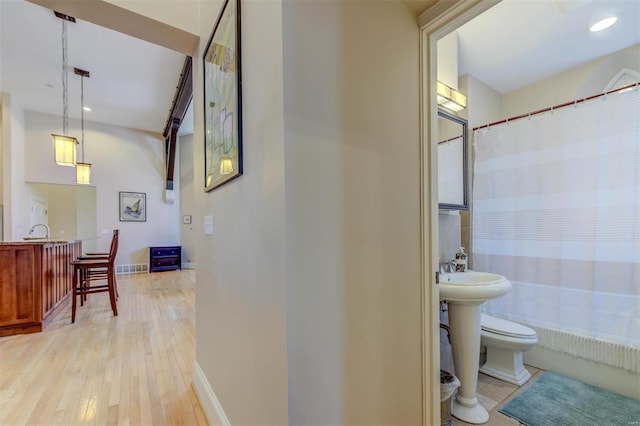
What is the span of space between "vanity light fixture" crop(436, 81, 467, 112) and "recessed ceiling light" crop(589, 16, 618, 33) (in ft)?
3.47

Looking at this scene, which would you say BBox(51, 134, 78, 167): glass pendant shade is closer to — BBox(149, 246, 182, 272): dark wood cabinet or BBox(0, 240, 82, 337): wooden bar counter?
BBox(0, 240, 82, 337): wooden bar counter

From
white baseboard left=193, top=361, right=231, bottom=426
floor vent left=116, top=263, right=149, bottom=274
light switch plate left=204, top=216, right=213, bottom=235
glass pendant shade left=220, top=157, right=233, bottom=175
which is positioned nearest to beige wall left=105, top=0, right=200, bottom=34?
glass pendant shade left=220, top=157, right=233, bottom=175

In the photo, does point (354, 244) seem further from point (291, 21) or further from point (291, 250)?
point (291, 21)

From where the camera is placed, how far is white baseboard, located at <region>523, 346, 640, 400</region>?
1845mm

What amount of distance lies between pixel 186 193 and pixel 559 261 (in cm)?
739

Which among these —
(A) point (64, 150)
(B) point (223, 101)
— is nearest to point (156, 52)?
(A) point (64, 150)

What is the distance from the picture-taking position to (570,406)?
1.75 m

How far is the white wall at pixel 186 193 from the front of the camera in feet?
23.3

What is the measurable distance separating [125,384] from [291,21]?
7.96 feet

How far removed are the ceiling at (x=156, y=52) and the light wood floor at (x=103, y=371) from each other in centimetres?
260

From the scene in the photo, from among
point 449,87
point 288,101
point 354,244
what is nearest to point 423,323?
point 354,244

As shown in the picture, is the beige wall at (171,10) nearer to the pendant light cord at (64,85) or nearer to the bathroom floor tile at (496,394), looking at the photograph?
the pendant light cord at (64,85)

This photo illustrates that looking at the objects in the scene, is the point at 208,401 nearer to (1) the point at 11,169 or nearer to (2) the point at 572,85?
(2) the point at 572,85

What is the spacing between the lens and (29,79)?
4188 millimetres
